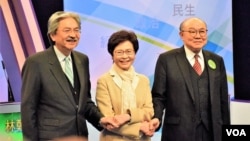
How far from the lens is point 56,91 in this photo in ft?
8.18

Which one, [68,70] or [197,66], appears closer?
[68,70]

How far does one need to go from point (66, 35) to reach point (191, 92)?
76cm

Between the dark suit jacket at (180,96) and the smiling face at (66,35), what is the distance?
54cm

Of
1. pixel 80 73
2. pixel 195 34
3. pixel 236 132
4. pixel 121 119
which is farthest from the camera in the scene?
pixel 195 34

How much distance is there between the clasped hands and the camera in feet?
8.18

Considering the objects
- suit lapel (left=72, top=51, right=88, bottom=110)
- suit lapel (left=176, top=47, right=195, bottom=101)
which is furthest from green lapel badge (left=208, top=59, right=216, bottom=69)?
suit lapel (left=72, top=51, right=88, bottom=110)

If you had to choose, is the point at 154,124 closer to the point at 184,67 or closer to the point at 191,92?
the point at 191,92

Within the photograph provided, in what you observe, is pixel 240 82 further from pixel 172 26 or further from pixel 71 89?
pixel 71 89

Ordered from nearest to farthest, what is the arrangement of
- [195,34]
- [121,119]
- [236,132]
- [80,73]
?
1. [236,132]
2. [121,119]
3. [80,73]
4. [195,34]

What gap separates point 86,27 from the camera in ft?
12.9

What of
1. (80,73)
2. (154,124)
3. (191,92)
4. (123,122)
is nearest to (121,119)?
(123,122)

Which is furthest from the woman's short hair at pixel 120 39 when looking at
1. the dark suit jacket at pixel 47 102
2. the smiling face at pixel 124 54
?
the dark suit jacket at pixel 47 102

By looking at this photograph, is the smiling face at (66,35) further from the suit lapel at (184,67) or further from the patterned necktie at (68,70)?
the suit lapel at (184,67)

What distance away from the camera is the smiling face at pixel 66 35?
99.8 inches
